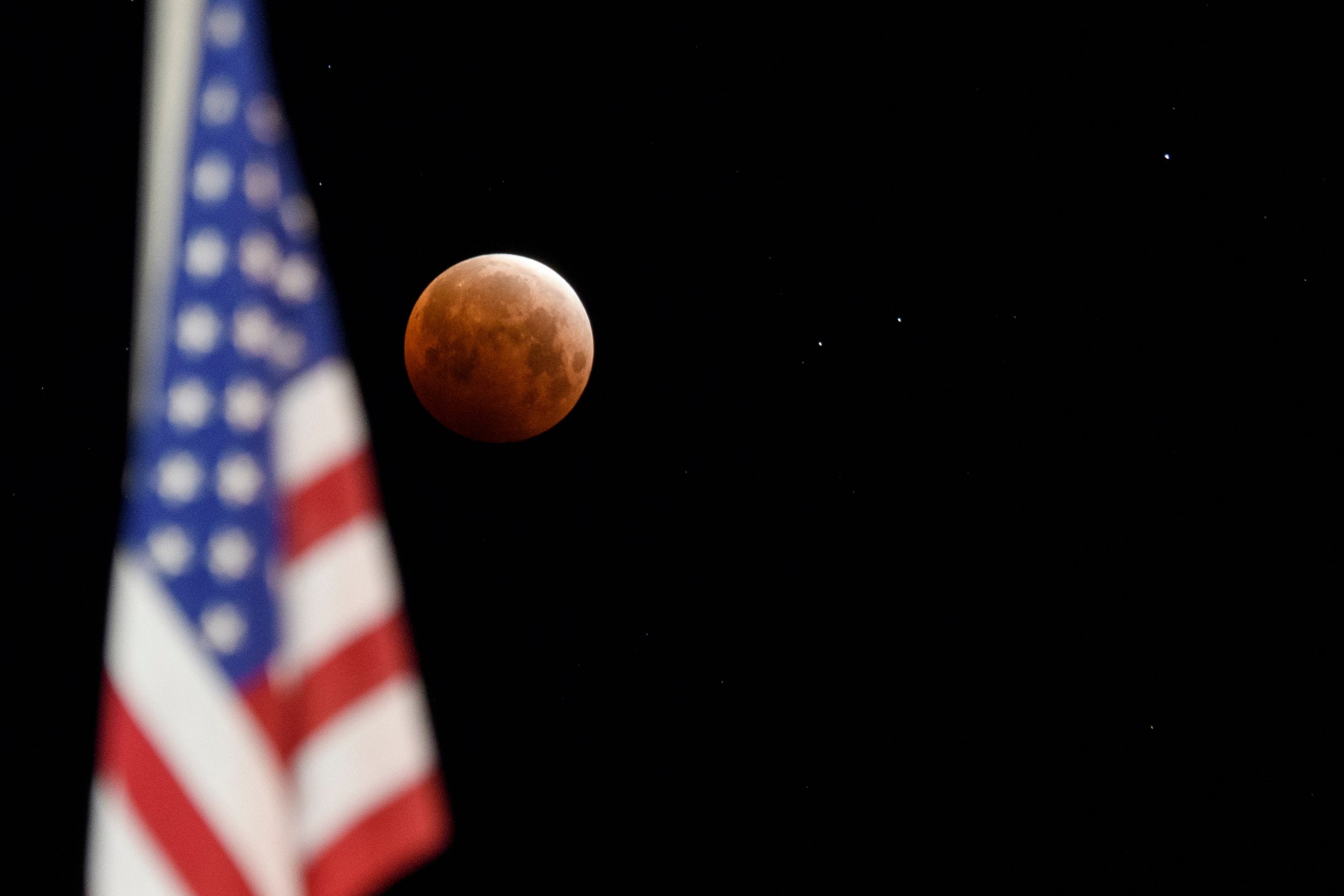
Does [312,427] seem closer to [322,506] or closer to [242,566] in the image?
[322,506]

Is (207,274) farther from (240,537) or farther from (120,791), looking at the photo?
(120,791)

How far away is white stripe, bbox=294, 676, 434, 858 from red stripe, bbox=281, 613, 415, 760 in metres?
0.02

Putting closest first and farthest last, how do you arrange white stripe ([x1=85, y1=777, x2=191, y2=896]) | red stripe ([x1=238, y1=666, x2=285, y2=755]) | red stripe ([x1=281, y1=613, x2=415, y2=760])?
white stripe ([x1=85, y1=777, x2=191, y2=896]) → red stripe ([x1=238, y1=666, x2=285, y2=755]) → red stripe ([x1=281, y1=613, x2=415, y2=760])

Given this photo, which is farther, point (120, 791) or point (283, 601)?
point (283, 601)

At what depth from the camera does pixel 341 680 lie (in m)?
2.66

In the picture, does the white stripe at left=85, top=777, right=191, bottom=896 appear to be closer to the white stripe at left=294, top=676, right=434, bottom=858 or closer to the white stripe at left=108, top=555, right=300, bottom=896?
the white stripe at left=108, top=555, right=300, bottom=896

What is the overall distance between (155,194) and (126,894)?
160 centimetres

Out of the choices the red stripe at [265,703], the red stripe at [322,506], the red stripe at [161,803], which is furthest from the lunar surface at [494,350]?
the red stripe at [161,803]

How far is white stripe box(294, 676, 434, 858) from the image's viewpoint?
258cm

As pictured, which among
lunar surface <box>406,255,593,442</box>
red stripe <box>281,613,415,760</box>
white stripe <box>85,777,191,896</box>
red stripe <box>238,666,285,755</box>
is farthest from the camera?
lunar surface <box>406,255,593,442</box>

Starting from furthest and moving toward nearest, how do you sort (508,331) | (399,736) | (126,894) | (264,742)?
(508,331) < (399,736) < (264,742) < (126,894)

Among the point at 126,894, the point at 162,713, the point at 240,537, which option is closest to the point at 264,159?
the point at 240,537

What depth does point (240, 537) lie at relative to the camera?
2.59m

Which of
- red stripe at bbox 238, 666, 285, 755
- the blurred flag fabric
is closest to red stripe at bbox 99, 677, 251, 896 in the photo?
the blurred flag fabric
